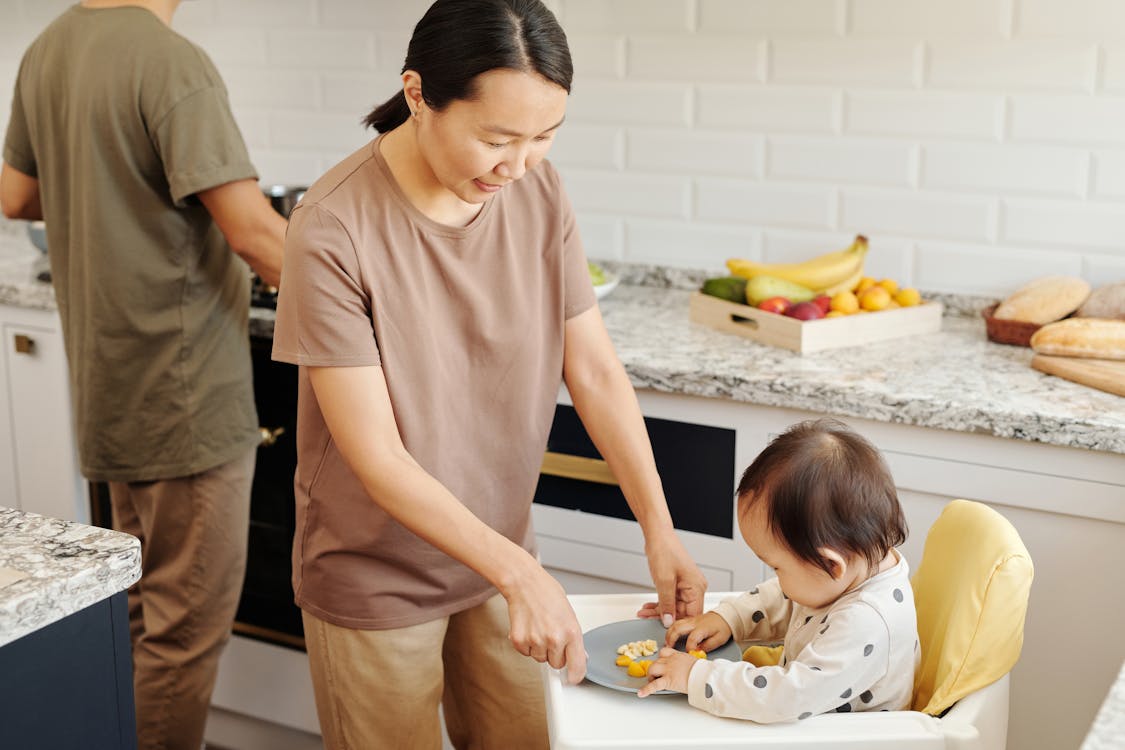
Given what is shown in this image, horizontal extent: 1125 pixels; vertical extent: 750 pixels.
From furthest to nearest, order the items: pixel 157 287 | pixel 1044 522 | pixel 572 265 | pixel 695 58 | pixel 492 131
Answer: pixel 695 58
pixel 157 287
pixel 1044 522
pixel 572 265
pixel 492 131

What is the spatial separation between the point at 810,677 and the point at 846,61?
150cm

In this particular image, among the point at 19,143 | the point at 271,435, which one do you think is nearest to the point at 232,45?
the point at 19,143

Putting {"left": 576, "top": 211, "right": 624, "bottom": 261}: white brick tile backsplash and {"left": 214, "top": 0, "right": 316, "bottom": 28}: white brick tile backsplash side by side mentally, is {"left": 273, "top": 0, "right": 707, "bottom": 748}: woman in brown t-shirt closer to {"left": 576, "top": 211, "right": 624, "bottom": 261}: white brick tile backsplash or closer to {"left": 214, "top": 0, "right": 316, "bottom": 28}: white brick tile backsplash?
{"left": 576, "top": 211, "right": 624, "bottom": 261}: white brick tile backsplash

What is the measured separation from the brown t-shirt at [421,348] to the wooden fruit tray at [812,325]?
2.07 ft

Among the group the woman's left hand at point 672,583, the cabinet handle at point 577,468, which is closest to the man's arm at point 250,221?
the cabinet handle at point 577,468

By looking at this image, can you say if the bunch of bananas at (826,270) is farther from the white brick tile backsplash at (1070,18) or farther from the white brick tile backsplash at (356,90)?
the white brick tile backsplash at (356,90)

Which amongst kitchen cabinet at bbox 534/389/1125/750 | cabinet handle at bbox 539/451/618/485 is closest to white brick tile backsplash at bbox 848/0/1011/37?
kitchen cabinet at bbox 534/389/1125/750

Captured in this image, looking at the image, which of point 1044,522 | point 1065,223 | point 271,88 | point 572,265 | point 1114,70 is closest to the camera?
point 572,265

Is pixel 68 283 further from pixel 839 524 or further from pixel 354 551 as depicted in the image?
pixel 839 524

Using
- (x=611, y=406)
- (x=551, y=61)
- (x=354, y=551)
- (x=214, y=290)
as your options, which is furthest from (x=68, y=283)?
(x=551, y=61)

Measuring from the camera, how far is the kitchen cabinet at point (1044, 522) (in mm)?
1825

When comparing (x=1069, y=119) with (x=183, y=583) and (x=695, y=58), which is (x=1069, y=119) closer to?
(x=695, y=58)

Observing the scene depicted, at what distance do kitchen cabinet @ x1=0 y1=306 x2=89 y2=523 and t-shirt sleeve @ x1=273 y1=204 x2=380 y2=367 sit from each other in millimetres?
1324

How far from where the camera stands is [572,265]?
1.61 meters
